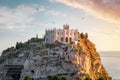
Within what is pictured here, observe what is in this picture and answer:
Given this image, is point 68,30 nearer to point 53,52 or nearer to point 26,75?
point 53,52

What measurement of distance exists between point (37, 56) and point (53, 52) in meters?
7.41

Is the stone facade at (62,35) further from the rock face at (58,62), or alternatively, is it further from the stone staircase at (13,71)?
the stone staircase at (13,71)

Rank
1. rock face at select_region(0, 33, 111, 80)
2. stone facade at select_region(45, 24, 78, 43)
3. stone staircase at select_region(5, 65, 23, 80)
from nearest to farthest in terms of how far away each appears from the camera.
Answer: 1. rock face at select_region(0, 33, 111, 80)
2. stone facade at select_region(45, 24, 78, 43)
3. stone staircase at select_region(5, 65, 23, 80)

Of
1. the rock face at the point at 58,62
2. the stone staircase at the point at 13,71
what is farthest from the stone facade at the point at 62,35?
the stone staircase at the point at 13,71

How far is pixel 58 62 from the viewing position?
495 ft

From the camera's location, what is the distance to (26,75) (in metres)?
154

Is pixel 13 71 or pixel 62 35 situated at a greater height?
pixel 62 35

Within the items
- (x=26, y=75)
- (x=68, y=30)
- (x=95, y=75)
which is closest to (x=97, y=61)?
(x=95, y=75)

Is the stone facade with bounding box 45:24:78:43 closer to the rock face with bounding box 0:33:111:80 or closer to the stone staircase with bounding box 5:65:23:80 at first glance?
the rock face with bounding box 0:33:111:80

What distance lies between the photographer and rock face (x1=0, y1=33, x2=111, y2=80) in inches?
5831

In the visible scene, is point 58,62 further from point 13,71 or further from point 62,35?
point 13,71

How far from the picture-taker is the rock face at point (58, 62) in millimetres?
148113

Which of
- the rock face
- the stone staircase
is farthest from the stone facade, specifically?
the stone staircase

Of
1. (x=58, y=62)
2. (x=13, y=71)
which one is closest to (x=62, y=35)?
(x=58, y=62)
